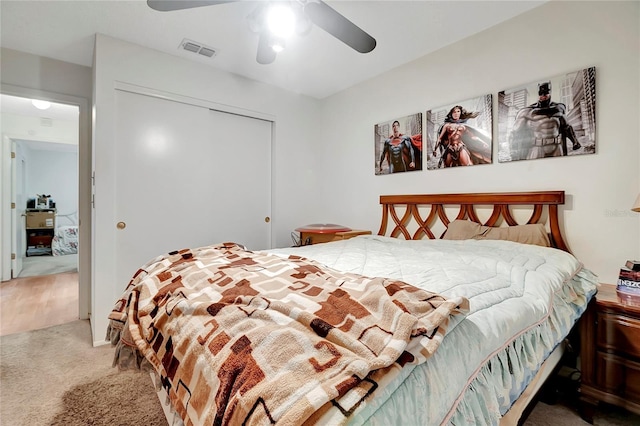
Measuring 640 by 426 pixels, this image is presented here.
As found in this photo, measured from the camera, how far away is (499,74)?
229 centimetres

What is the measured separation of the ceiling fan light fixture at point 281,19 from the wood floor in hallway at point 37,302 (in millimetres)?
3268

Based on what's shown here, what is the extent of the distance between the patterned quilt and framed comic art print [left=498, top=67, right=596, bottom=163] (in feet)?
5.95

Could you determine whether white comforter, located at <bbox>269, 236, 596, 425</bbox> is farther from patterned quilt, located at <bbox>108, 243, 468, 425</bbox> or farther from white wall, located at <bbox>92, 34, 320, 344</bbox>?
white wall, located at <bbox>92, 34, 320, 344</bbox>

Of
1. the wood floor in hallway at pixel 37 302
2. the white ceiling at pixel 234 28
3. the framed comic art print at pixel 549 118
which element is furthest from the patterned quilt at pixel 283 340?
the wood floor in hallway at pixel 37 302

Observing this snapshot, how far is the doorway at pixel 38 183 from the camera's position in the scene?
411cm

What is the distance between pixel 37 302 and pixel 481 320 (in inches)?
177

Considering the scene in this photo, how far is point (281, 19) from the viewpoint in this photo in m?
1.71

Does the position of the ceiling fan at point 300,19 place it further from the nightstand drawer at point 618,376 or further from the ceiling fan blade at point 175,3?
the nightstand drawer at point 618,376

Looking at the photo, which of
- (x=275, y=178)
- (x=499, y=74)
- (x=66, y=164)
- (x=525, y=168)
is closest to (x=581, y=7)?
(x=499, y=74)

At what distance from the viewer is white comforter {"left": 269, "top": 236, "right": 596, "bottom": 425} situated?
64cm

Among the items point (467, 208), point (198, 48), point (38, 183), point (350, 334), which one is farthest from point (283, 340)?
point (38, 183)

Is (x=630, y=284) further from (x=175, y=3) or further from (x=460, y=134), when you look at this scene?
(x=175, y=3)

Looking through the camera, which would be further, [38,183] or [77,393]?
[38,183]

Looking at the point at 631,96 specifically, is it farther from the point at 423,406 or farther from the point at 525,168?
the point at 423,406
